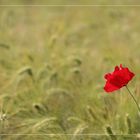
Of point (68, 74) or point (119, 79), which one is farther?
point (68, 74)

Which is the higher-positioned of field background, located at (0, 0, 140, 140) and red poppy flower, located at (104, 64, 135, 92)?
field background, located at (0, 0, 140, 140)

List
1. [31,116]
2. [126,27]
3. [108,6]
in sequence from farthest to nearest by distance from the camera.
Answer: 1. [108,6]
2. [126,27]
3. [31,116]

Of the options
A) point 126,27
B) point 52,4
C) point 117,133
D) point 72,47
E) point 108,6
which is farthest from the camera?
point 52,4

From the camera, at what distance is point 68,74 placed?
12.0ft

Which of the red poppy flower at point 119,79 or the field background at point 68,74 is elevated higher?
the field background at point 68,74

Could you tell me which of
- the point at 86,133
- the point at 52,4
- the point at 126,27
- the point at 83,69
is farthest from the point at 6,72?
the point at 52,4

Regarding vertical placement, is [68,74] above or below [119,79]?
above

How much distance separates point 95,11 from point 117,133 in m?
3.00

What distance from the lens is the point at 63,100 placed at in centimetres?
342

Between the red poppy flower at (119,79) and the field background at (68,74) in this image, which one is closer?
the red poppy flower at (119,79)

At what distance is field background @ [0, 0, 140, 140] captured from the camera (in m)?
2.93

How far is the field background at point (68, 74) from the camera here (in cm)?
293

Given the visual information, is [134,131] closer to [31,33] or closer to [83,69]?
[83,69]

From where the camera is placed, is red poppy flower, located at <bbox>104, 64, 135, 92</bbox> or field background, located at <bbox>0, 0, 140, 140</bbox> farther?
field background, located at <bbox>0, 0, 140, 140</bbox>
